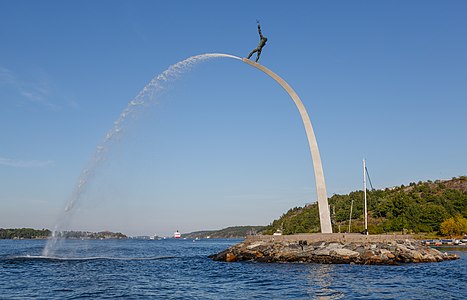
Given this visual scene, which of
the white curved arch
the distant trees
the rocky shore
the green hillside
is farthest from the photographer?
the green hillside

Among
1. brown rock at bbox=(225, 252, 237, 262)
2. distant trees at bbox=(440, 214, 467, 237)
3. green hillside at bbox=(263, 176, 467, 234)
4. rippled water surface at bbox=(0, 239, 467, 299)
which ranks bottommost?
rippled water surface at bbox=(0, 239, 467, 299)

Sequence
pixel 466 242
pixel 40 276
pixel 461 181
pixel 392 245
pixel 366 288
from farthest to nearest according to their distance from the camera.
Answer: pixel 461 181
pixel 466 242
pixel 392 245
pixel 40 276
pixel 366 288

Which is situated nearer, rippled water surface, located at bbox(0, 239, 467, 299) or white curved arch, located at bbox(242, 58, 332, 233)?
rippled water surface, located at bbox(0, 239, 467, 299)

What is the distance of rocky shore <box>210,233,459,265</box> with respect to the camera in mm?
40094

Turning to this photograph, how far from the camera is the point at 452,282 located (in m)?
28.4

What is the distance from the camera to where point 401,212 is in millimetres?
128000

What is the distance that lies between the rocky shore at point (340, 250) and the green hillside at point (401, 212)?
177 ft

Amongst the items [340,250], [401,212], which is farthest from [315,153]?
[401,212]

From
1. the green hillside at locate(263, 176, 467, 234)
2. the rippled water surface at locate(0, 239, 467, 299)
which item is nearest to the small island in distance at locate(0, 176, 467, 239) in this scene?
the green hillside at locate(263, 176, 467, 234)

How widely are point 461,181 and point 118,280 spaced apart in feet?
592

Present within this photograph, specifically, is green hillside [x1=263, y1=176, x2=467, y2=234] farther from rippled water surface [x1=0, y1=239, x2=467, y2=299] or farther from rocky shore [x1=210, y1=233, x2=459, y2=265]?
rippled water surface [x1=0, y1=239, x2=467, y2=299]

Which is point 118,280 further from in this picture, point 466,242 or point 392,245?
point 466,242

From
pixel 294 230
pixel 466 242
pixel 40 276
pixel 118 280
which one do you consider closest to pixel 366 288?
pixel 118 280

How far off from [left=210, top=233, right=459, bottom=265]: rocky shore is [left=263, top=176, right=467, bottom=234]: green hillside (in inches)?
2127
